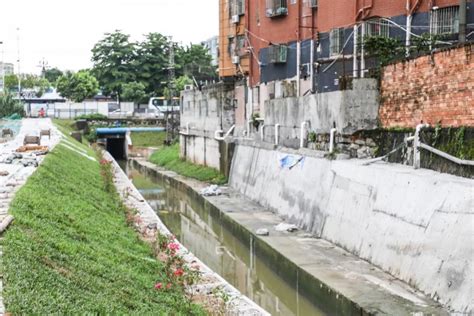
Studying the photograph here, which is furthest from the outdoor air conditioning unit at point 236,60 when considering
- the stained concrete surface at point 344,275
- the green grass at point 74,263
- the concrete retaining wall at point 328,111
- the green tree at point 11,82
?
the green tree at point 11,82

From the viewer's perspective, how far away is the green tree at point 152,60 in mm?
64375

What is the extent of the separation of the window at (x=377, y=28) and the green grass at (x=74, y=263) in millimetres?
10154

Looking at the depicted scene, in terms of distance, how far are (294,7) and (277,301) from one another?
1522 cm

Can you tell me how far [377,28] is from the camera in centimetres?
1903

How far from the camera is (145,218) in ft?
55.1

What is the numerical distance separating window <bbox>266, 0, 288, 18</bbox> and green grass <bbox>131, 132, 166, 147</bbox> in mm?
28397

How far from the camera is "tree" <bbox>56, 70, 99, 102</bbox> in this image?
67.6 metres

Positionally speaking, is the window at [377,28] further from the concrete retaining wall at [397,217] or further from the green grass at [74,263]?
the green grass at [74,263]

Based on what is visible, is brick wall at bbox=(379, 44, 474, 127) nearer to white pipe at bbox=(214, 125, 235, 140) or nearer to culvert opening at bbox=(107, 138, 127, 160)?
white pipe at bbox=(214, 125, 235, 140)

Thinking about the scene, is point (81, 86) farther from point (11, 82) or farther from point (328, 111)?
point (328, 111)

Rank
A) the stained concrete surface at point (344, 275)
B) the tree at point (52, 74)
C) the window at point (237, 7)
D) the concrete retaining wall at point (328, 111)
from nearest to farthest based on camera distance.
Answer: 1. the stained concrete surface at point (344, 275)
2. the concrete retaining wall at point (328, 111)
3. the window at point (237, 7)
4. the tree at point (52, 74)

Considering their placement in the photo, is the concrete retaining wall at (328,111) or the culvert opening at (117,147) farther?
the culvert opening at (117,147)

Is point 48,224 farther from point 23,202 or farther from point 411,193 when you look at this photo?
point 411,193

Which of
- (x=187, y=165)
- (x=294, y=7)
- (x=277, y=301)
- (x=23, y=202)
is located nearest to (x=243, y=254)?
(x=277, y=301)
